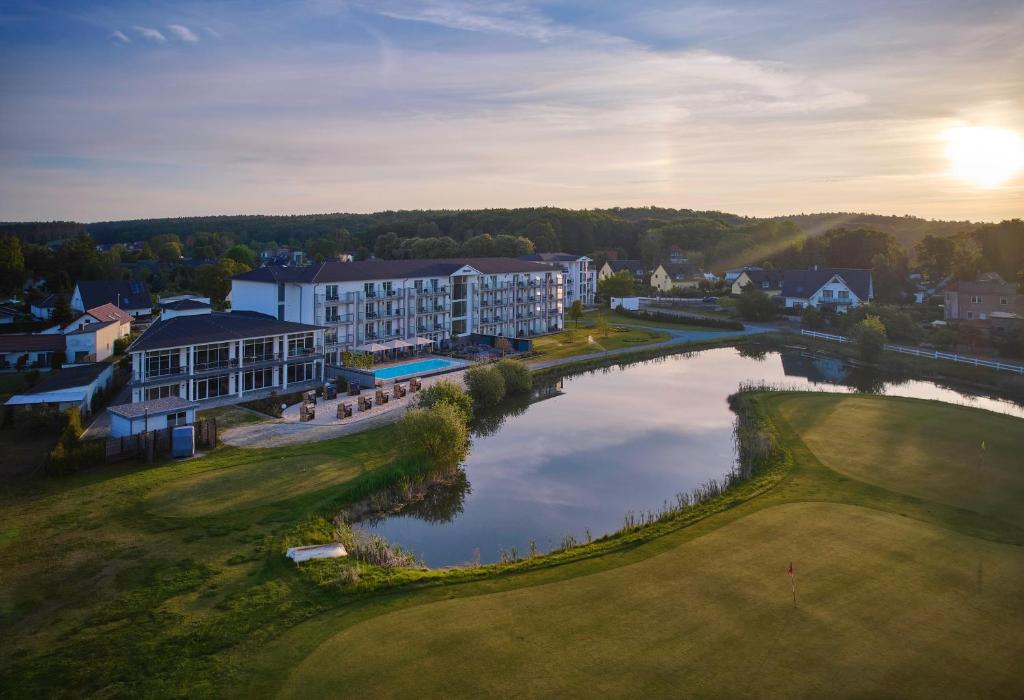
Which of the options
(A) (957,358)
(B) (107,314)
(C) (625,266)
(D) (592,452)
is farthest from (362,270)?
(C) (625,266)

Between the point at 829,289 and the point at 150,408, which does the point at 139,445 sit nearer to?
the point at 150,408

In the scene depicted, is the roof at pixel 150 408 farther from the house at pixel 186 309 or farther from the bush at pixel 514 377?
the house at pixel 186 309

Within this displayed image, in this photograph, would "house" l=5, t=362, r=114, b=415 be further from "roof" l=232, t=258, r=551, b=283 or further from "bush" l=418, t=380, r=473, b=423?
"bush" l=418, t=380, r=473, b=423

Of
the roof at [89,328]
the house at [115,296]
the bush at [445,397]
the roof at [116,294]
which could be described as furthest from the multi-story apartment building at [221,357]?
the roof at [116,294]

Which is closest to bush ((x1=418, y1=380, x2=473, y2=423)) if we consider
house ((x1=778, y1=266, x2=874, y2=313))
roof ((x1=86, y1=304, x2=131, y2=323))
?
roof ((x1=86, y1=304, x2=131, y2=323))

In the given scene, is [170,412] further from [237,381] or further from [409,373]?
[409,373]

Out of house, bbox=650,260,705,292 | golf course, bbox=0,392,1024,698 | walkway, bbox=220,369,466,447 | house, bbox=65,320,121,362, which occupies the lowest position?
golf course, bbox=0,392,1024,698
